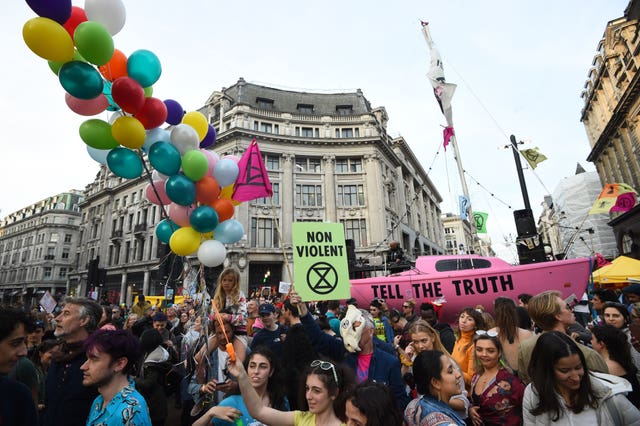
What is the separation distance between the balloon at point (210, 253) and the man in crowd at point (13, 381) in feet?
7.91

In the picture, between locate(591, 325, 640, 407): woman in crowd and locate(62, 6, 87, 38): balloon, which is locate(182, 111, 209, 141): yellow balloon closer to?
locate(62, 6, 87, 38): balloon

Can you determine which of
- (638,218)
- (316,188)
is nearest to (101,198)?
(316,188)

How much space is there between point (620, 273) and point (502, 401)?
11993 mm

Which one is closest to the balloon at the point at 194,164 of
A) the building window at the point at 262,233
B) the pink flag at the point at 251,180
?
the pink flag at the point at 251,180

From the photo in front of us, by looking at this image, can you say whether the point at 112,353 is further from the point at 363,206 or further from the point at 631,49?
the point at 631,49

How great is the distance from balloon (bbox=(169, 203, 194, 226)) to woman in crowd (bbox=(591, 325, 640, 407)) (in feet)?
17.2

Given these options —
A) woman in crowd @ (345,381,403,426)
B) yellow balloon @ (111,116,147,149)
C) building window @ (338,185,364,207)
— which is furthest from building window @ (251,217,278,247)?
woman in crowd @ (345,381,403,426)

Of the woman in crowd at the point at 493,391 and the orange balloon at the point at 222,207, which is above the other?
the orange balloon at the point at 222,207

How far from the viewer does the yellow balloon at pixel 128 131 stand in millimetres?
4094

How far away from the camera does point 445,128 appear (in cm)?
1457

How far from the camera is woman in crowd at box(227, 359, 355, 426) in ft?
7.56

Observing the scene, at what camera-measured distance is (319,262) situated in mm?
4598

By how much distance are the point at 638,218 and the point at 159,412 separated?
1191 inches

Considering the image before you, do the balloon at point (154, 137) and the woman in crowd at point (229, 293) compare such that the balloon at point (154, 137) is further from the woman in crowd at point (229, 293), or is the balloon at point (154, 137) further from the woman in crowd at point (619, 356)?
the woman in crowd at point (619, 356)
